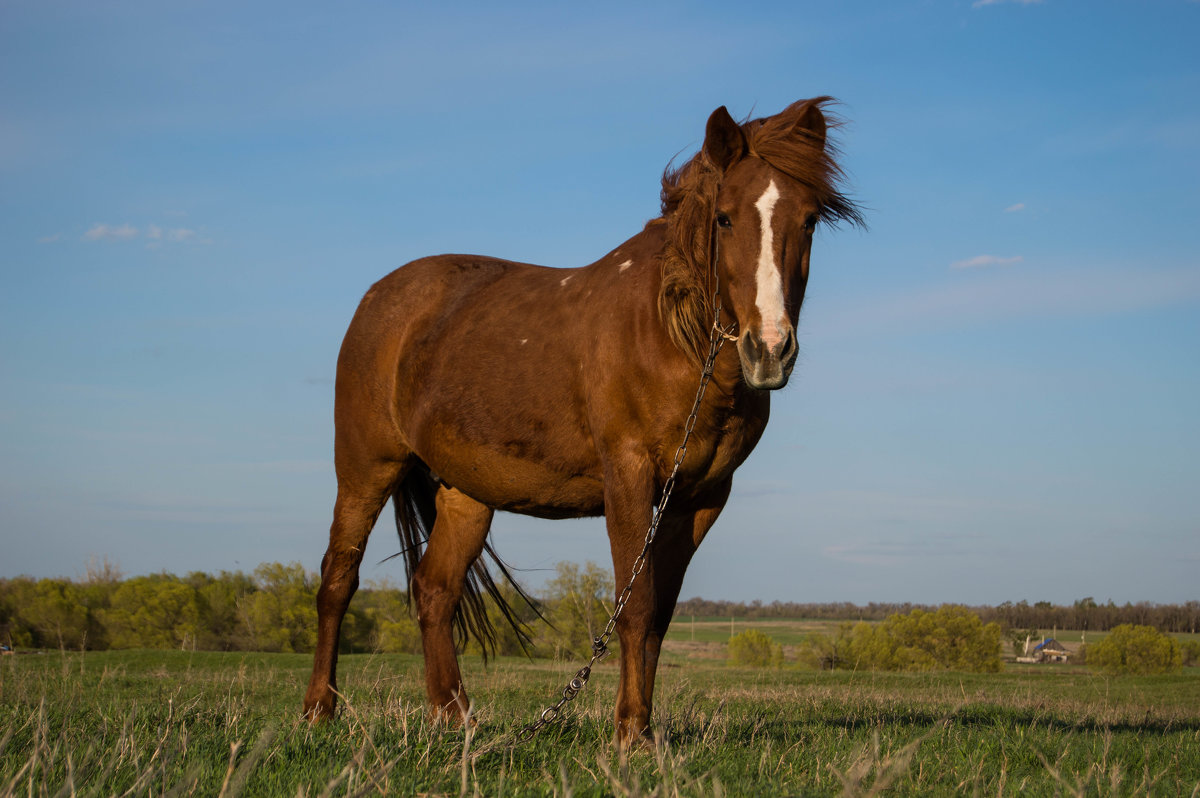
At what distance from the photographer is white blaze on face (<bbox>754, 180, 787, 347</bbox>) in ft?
12.0

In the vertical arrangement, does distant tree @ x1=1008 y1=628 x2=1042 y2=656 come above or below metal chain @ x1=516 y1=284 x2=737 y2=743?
below

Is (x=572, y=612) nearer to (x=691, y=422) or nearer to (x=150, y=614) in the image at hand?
(x=150, y=614)

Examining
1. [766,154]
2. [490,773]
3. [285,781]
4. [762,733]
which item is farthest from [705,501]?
[285,781]

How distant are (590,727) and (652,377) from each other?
172 cm

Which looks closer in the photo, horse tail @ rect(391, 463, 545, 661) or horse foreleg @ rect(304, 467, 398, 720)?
horse foreleg @ rect(304, 467, 398, 720)

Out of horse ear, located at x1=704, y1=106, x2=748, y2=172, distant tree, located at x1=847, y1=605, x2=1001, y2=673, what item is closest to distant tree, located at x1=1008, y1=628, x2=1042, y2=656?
distant tree, located at x1=847, y1=605, x2=1001, y2=673

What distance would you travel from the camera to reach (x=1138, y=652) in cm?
5428

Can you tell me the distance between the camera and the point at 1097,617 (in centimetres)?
7950

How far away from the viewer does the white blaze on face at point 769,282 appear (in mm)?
3664

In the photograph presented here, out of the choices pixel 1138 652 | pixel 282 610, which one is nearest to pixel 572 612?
pixel 282 610

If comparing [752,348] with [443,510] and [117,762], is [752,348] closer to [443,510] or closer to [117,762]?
[117,762]

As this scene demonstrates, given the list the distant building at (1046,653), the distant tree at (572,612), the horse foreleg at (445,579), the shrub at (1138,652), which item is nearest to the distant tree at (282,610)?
the distant tree at (572,612)

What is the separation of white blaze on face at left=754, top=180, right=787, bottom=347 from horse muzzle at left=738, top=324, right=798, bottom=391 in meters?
0.02

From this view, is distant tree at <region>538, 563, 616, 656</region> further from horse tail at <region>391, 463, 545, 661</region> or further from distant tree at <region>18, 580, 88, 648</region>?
horse tail at <region>391, 463, 545, 661</region>
